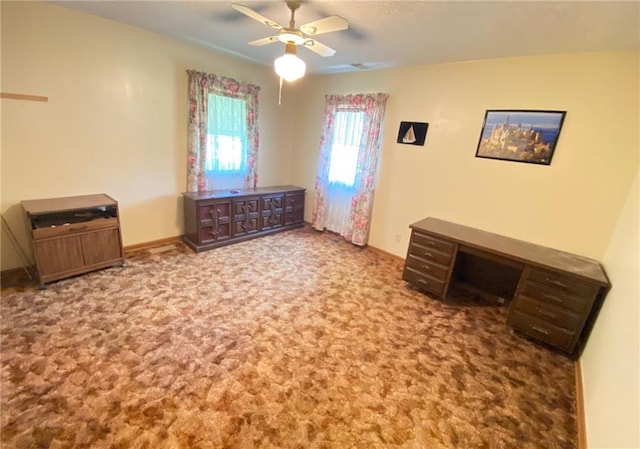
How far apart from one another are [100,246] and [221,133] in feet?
6.50

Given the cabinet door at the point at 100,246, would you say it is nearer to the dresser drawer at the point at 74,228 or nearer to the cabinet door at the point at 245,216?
the dresser drawer at the point at 74,228

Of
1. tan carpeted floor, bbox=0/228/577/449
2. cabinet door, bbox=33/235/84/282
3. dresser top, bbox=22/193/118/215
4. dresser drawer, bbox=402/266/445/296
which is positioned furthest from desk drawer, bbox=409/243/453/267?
cabinet door, bbox=33/235/84/282

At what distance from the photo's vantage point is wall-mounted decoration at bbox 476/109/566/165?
2.58 metres

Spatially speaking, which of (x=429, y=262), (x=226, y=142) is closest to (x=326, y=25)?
(x=429, y=262)

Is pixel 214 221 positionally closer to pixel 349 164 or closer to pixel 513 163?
pixel 349 164

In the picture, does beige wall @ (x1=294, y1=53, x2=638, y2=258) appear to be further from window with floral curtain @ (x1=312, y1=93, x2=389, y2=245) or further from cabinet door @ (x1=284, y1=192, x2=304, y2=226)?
cabinet door @ (x1=284, y1=192, x2=304, y2=226)

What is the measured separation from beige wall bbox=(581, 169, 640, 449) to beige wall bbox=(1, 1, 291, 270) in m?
4.21

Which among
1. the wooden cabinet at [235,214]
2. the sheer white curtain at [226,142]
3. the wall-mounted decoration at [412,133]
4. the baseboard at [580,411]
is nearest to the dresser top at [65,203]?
the wooden cabinet at [235,214]

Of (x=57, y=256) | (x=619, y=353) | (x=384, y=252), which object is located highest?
(x=619, y=353)

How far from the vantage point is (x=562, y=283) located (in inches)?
86.6

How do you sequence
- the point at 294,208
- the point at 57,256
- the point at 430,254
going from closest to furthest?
the point at 57,256
the point at 430,254
the point at 294,208

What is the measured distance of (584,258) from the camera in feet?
8.24

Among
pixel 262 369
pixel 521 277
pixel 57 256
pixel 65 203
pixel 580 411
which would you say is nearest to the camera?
pixel 580 411

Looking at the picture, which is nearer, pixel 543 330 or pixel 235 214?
pixel 543 330
